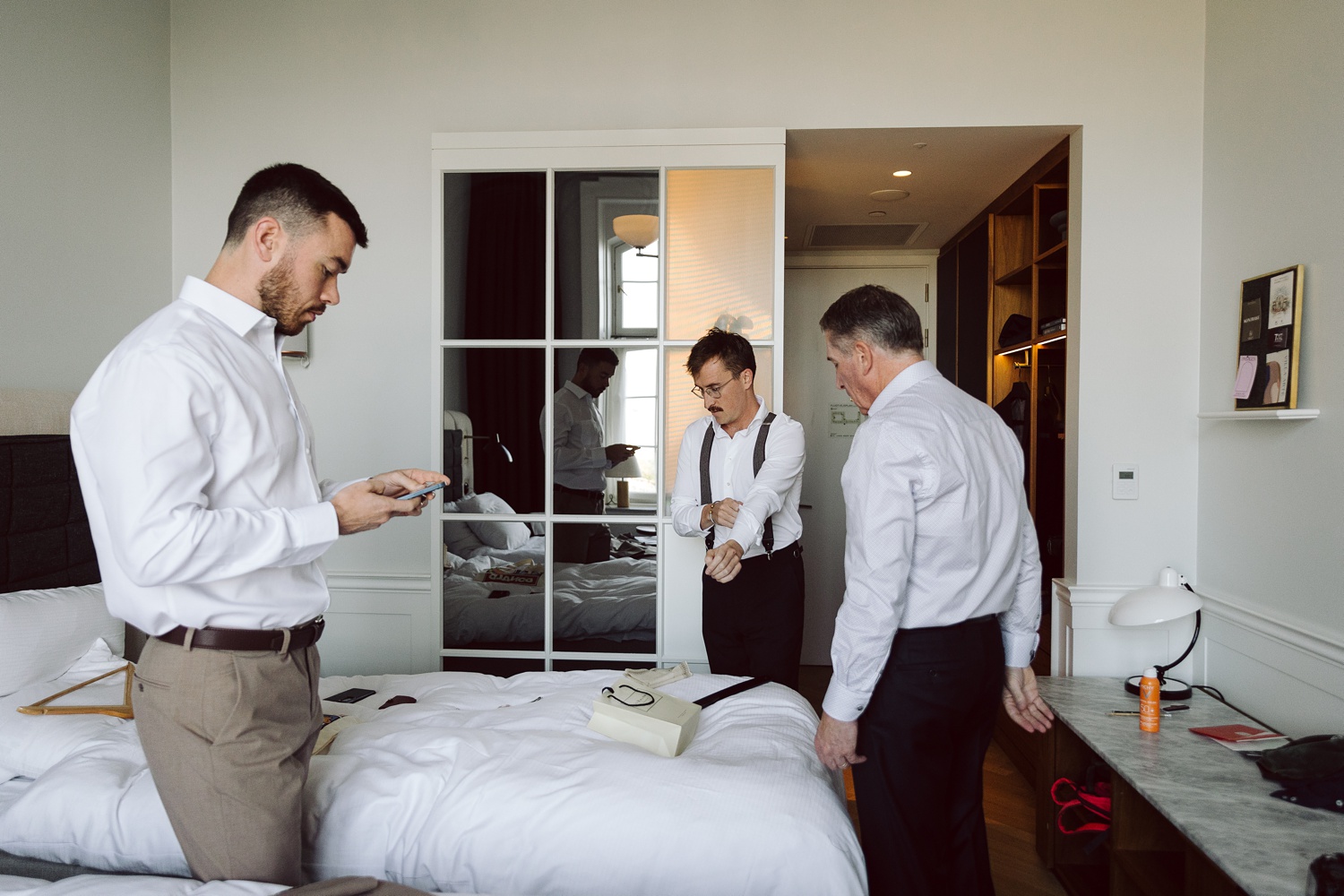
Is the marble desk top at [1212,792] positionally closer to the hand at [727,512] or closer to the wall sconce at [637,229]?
the hand at [727,512]

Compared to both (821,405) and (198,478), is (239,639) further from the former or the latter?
(821,405)

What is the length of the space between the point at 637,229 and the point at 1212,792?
95.8 inches

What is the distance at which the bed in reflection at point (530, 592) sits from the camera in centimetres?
310

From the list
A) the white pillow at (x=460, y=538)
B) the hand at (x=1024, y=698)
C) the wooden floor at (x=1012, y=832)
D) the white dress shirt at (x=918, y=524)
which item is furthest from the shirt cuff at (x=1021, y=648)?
the white pillow at (x=460, y=538)

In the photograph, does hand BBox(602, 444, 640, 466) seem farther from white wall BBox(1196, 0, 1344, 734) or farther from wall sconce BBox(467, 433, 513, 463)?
white wall BBox(1196, 0, 1344, 734)

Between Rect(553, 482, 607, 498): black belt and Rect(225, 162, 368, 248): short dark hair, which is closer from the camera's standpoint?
Rect(225, 162, 368, 248): short dark hair

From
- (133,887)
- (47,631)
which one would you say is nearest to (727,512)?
(133,887)

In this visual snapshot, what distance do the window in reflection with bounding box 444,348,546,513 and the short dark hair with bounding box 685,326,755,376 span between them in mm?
681

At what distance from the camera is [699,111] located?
10.4ft

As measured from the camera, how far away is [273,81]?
3.29 meters

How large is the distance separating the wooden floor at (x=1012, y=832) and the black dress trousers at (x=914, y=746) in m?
1.00

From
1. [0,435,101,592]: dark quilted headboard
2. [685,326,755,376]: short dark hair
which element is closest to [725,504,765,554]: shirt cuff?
[685,326,755,376]: short dark hair

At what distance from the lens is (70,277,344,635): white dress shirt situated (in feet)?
4.19

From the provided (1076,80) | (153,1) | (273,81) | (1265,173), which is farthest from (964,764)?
(153,1)
